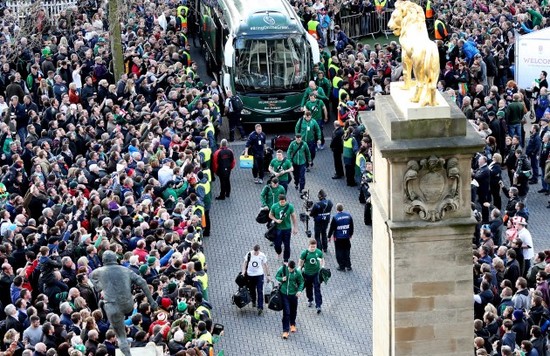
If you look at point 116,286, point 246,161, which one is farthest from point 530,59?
point 116,286

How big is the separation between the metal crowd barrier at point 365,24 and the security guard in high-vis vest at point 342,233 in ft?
62.5

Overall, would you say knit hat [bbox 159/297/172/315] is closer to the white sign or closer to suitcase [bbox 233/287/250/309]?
suitcase [bbox 233/287/250/309]

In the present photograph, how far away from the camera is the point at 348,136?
37.1 metres

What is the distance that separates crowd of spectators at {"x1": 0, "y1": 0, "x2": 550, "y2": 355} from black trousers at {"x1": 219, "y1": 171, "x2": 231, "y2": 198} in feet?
1.98

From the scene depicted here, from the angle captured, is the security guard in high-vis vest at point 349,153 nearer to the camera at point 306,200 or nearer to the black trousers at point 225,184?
the camera at point 306,200

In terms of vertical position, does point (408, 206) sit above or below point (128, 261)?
above

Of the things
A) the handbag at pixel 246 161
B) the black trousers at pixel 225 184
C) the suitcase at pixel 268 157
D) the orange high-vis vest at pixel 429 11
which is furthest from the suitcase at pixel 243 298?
the orange high-vis vest at pixel 429 11

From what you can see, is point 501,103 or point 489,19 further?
→ point 489,19

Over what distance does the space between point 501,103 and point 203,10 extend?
527 inches

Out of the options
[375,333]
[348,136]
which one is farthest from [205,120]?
[375,333]

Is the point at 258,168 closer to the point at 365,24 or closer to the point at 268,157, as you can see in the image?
the point at 268,157

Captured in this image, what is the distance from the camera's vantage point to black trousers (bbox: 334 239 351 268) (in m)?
32.5

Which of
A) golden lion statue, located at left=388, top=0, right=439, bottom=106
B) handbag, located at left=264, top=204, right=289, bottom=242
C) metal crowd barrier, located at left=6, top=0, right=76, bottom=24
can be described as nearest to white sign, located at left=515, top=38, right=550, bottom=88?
handbag, located at left=264, top=204, right=289, bottom=242

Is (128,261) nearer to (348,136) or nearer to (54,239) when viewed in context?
(54,239)
